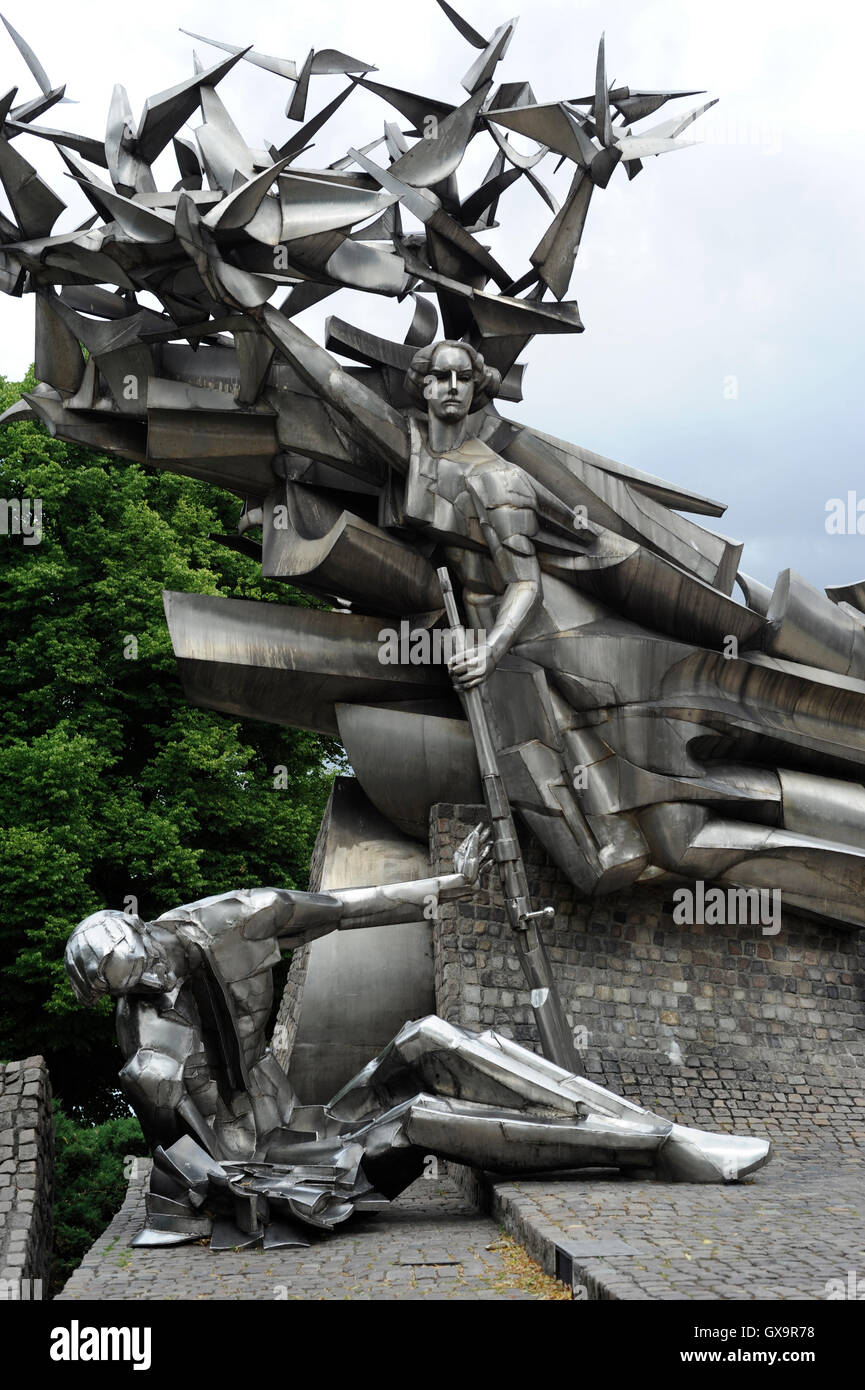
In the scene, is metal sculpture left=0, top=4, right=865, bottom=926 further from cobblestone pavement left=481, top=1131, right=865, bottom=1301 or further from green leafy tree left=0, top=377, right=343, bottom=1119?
green leafy tree left=0, top=377, right=343, bottom=1119

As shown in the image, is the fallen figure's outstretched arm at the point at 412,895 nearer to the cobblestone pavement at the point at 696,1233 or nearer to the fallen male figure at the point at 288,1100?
the fallen male figure at the point at 288,1100

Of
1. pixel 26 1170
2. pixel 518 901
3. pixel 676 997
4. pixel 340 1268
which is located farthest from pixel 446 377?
pixel 340 1268

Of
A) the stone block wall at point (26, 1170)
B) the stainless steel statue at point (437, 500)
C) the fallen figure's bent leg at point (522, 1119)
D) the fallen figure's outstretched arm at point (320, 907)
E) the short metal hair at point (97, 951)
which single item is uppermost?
the stainless steel statue at point (437, 500)

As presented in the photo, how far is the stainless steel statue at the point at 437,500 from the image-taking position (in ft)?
Answer: 36.4

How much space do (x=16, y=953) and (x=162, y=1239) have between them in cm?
960

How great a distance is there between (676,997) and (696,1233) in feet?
20.2

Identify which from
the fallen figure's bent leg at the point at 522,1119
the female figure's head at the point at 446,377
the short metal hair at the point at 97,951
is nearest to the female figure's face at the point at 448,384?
the female figure's head at the point at 446,377

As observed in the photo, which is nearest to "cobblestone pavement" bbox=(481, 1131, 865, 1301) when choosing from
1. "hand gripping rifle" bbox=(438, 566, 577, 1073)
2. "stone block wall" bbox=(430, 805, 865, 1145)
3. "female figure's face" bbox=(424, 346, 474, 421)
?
"hand gripping rifle" bbox=(438, 566, 577, 1073)

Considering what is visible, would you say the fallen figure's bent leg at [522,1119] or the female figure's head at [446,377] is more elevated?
the female figure's head at [446,377]

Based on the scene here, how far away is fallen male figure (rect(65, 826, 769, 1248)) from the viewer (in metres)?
7.48

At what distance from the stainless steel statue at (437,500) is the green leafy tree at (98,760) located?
4.69m

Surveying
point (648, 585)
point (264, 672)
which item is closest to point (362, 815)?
point (264, 672)

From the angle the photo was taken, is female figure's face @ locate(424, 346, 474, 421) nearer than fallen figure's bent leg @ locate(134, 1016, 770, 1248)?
No

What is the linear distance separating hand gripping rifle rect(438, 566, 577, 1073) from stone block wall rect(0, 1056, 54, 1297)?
140 inches
